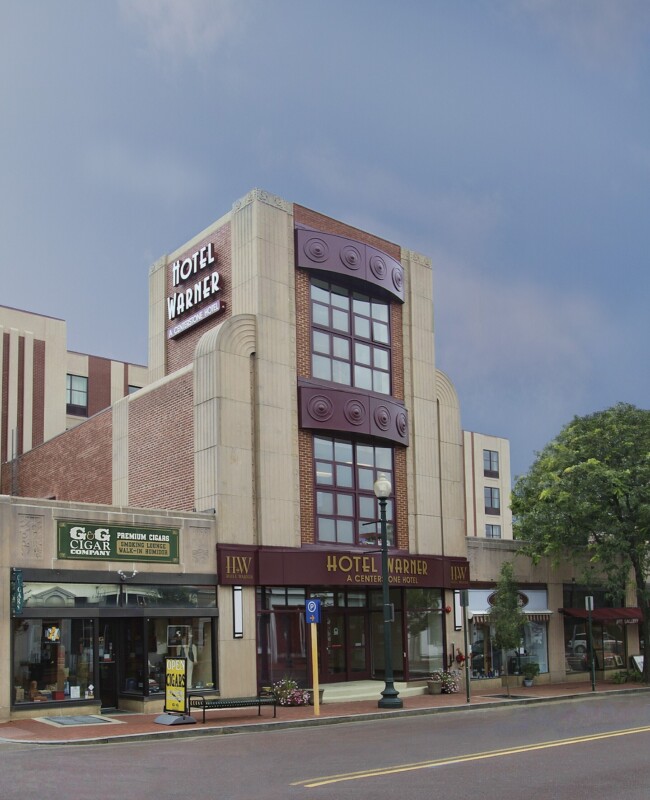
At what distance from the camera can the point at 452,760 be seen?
15000mm

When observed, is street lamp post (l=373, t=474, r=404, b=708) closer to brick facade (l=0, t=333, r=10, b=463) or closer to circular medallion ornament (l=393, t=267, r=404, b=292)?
circular medallion ornament (l=393, t=267, r=404, b=292)

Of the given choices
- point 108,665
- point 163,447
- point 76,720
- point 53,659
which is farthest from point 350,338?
point 76,720

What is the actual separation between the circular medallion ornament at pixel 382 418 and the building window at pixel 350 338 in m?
0.86

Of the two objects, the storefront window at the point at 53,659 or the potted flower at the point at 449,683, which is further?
the potted flower at the point at 449,683

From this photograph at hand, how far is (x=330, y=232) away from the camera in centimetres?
3219

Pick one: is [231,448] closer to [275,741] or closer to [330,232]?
[330,232]

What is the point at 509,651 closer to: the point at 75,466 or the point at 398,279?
the point at 398,279

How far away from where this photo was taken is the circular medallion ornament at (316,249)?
31125 millimetres

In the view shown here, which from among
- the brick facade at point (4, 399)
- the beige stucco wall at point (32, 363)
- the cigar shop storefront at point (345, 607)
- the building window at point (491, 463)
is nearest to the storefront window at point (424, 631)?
the cigar shop storefront at point (345, 607)

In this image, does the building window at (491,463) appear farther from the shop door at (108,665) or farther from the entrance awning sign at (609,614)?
the shop door at (108,665)

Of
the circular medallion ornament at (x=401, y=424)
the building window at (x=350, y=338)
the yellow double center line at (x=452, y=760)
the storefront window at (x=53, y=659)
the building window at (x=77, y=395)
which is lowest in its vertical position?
the yellow double center line at (x=452, y=760)

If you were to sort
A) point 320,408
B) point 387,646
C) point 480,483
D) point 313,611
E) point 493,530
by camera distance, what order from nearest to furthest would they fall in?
1. point 313,611
2. point 387,646
3. point 320,408
4. point 493,530
5. point 480,483

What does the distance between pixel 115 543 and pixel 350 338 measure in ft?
36.0

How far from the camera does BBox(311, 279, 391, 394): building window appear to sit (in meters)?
31.4
